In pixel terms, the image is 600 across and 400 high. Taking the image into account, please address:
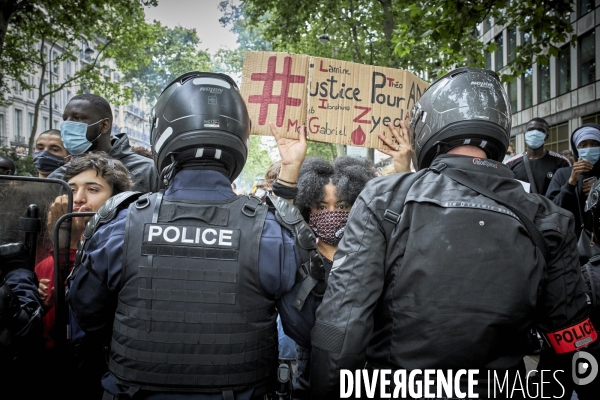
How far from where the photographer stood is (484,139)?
2.38 m

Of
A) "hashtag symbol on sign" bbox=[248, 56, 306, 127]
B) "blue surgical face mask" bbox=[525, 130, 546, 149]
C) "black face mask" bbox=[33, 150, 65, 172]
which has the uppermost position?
"blue surgical face mask" bbox=[525, 130, 546, 149]

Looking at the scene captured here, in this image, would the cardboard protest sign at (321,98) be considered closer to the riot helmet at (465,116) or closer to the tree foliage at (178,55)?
the riot helmet at (465,116)

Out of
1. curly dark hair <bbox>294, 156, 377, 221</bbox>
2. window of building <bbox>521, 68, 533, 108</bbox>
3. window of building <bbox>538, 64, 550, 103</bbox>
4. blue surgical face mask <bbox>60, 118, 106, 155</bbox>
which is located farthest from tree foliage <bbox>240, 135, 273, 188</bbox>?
curly dark hair <bbox>294, 156, 377, 221</bbox>

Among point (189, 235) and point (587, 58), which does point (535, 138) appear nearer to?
point (189, 235)

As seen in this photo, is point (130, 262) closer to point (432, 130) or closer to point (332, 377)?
point (332, 377)

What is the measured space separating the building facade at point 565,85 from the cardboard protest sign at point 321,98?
1389 centimetres

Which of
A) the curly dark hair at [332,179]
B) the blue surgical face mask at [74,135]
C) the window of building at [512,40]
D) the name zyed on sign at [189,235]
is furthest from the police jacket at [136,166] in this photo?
the window of building at [512,40]

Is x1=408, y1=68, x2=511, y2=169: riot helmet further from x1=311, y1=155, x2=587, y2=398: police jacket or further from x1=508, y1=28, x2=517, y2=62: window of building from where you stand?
x1=508, y1=28, x2=517, y2=62: window of building

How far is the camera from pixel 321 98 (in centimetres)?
342

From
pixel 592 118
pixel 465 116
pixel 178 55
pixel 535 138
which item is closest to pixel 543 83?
pixel 592 118

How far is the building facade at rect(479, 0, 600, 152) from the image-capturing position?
18.9 metres

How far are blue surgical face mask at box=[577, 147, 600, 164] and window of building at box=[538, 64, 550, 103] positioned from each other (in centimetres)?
1940

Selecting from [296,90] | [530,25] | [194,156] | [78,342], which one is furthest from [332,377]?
[530,25]

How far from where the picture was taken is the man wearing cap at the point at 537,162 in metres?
7.03
